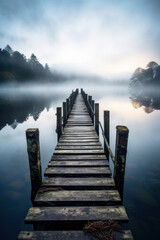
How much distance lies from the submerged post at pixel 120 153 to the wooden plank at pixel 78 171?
68 centimetres

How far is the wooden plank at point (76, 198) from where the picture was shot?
2.86m

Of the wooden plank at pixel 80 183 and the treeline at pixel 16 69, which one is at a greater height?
the treeline at pixel 16 69

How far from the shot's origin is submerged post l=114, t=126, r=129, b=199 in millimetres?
2918

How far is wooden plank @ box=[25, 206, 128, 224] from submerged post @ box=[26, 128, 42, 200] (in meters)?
0.60

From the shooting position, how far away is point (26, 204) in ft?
18.9

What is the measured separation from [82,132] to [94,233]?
5.73 metres

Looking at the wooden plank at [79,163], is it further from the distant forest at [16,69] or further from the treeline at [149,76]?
the distant forest at [16,69]

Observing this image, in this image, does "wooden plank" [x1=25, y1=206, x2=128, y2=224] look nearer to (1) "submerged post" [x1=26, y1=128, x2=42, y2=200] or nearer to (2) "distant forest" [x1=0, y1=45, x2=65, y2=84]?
(1) "submerged post" [x1=26, y1=128, x2=42, y2=200]

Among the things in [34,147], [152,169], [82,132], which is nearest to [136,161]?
[152,169]

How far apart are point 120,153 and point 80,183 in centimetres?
131

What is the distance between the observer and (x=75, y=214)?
8.40ft

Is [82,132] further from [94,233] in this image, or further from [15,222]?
[94,233]

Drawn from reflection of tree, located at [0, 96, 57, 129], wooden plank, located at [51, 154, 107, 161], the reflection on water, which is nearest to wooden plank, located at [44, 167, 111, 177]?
wooden plank, located at [51, 154, 107, 161]

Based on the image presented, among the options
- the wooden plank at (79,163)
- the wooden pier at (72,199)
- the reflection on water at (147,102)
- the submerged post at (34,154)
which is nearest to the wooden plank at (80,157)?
the wooden pier at (72,199)
